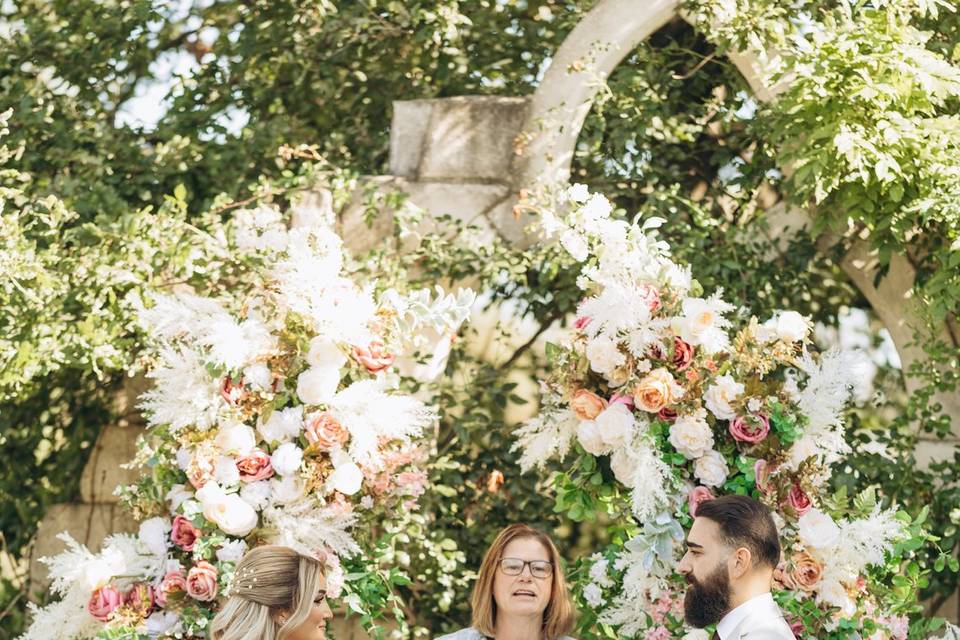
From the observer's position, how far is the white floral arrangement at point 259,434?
3521 mm

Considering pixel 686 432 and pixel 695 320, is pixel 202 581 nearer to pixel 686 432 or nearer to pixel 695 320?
pixel 686 432

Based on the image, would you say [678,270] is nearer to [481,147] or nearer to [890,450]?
[481,147]

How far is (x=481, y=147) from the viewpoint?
4996 mm

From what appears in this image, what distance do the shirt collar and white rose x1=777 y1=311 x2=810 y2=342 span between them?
2.81ft

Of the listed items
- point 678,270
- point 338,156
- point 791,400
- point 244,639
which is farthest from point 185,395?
point 338,156

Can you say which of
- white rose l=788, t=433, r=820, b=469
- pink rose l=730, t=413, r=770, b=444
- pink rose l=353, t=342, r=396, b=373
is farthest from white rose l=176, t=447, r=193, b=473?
white rose l=788, t=433, r=820, b=469

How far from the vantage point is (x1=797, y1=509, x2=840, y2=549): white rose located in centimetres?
334

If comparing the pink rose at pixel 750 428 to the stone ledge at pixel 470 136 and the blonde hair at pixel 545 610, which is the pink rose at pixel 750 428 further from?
the stone ledge at pixel 470 136

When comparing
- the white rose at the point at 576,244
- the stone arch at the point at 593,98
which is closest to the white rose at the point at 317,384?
→ the white rose at the point at 576,244

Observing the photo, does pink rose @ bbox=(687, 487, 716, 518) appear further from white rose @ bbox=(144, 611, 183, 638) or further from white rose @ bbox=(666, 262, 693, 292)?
white rose @ bbox=(144, 611, 183, 638)

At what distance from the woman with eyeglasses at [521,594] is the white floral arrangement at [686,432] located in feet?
0.63

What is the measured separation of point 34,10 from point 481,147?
2.32m

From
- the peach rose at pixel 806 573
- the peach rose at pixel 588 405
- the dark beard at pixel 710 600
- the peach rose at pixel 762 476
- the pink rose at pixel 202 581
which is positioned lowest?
the pink rose at pixel 202 581

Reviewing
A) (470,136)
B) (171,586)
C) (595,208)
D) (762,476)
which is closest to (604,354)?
(595,208)
